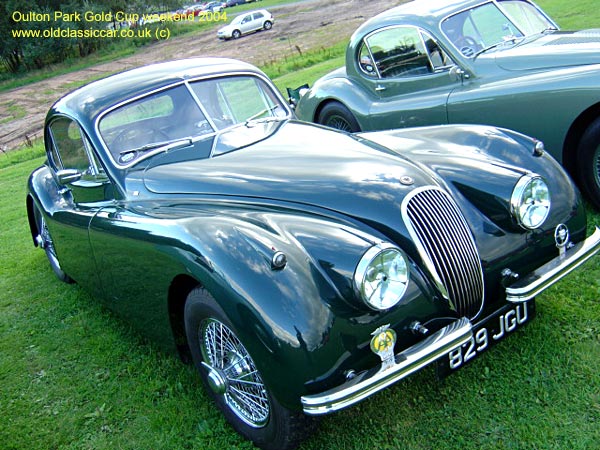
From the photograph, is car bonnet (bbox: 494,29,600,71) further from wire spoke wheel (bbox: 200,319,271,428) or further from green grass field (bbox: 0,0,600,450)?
wire spoke wheel (bbox: 200,319,271,428)

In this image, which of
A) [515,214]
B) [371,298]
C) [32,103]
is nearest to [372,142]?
[515,214]

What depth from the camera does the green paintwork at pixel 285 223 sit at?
2447 millimetres

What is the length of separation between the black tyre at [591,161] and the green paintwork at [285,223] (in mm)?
1213

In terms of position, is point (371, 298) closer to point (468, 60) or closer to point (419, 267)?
point (419, 267)

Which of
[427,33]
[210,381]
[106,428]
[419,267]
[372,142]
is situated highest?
[427,33]

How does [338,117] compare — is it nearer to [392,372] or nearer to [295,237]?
[295,237]

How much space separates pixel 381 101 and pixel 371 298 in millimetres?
4145

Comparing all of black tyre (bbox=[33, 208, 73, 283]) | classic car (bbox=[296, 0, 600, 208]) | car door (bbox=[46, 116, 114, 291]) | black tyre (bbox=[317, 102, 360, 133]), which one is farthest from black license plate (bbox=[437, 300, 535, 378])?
black tyre (bbox=[33, 208, 73, 283])

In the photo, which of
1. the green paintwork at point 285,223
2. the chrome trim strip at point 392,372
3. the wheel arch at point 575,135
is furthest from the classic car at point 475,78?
the chrome trim strip at point 392,372

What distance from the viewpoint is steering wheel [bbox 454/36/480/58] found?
5.48 meters

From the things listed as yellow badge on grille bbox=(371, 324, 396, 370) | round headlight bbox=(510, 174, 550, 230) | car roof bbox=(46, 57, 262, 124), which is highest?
car roof bbox=(46, 57, 262, 124)

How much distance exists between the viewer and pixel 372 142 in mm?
3775

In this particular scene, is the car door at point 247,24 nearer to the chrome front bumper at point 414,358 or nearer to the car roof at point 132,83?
the car roof at point 132,83

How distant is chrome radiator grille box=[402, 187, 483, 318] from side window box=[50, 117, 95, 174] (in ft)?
7.68
